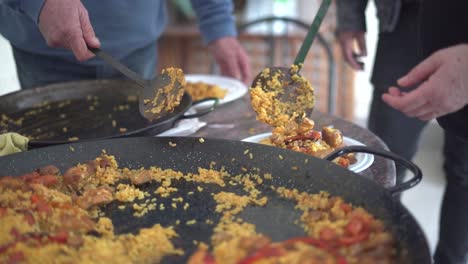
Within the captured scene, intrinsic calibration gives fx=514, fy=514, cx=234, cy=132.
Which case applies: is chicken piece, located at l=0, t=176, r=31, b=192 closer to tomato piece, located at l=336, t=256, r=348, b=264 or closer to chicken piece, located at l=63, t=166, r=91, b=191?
chicken piece, located at l=63, t=166, r=91, b=191

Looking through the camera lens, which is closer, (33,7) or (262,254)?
(262,254)

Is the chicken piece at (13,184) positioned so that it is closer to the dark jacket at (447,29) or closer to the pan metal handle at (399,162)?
the pan metal handle at (399,162)

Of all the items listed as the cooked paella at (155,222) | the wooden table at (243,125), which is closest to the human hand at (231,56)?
the wooden table at (243,125)

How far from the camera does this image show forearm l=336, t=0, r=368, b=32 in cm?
174

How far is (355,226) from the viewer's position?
31.4 inches

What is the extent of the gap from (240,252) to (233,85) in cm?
105

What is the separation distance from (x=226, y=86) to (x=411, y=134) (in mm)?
653

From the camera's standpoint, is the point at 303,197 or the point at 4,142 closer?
the point at 303,197

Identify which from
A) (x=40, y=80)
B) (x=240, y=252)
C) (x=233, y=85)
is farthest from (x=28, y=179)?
(x=233, y=85)

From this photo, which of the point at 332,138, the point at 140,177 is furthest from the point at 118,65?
the point at 332,138

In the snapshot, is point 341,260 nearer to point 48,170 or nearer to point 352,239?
point 352,239

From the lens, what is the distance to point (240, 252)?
29.8 inches

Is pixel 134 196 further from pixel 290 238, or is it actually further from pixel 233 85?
pixel 233 85

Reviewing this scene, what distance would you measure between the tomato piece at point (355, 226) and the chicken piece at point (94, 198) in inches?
17.8
